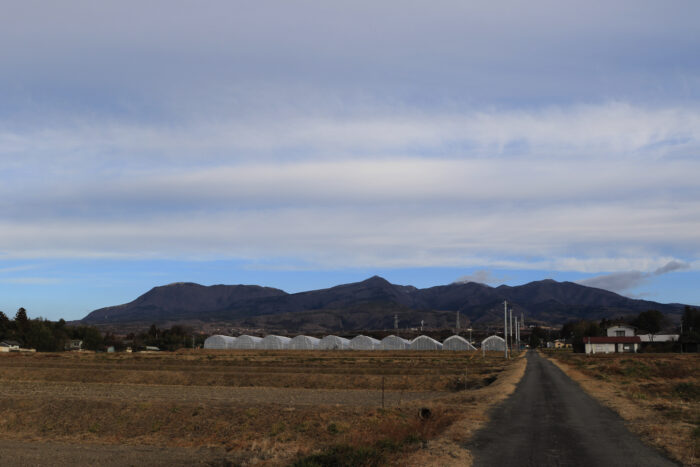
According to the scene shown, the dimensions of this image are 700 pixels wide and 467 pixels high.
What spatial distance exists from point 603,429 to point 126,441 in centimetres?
2273

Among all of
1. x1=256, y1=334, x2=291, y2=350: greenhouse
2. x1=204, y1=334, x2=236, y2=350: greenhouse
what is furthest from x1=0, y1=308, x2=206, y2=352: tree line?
x1=256, y1=334, x2=291, y2=350: greenhouse

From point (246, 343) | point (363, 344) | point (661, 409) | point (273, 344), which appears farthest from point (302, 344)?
point (661, 409)

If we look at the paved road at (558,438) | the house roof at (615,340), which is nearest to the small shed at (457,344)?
the house roof at (615,340)

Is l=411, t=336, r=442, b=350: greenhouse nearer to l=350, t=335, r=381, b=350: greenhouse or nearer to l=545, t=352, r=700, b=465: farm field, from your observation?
l=350, t=335, r=381, b=350: greenhouse

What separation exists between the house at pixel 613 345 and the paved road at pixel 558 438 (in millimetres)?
118454

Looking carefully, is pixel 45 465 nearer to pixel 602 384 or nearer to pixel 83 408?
pixel 83 408

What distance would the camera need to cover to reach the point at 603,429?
24625 millimetres

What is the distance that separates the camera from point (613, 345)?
14388cm

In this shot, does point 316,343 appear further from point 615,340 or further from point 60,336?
point 615,340

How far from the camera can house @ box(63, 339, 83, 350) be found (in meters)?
159

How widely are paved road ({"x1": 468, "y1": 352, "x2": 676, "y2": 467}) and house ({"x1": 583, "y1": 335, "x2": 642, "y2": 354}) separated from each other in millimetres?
118454

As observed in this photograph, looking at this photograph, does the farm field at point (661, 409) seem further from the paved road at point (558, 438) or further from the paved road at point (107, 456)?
the paved road at point (107, 456)

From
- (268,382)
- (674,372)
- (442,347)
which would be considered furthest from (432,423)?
(442,347)

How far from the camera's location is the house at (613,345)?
470 ft
